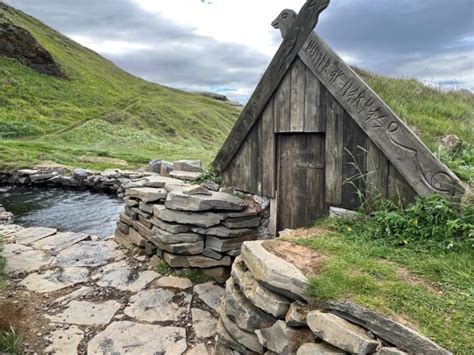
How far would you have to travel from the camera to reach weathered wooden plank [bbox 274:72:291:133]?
517cm

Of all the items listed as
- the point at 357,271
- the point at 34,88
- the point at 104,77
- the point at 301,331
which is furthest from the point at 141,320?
the point at 104,77

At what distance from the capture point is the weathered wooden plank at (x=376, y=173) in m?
4.16

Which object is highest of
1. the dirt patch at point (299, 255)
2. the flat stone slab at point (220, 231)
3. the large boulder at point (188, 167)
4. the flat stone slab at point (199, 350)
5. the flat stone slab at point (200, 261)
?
the large boulder at point (188, 167)

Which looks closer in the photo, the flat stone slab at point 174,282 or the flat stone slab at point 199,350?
the flat stone slab at point 199,350

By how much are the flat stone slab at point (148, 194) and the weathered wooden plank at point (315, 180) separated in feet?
8.73

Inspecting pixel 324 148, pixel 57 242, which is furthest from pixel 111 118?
pixel 324 148

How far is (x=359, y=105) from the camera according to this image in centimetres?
421

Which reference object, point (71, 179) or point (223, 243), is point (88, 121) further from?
point (223, 243)

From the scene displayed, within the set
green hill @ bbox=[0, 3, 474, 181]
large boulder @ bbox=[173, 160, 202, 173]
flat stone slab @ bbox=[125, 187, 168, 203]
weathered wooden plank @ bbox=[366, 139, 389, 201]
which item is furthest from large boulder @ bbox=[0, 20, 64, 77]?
weathered wooden plank @ bbox=[366, 139, 389, 201]

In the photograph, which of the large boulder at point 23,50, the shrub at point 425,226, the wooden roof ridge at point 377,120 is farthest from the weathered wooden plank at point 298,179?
the large boulder at point 23,50

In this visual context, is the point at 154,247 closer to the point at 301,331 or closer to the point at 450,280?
the point at 301,331

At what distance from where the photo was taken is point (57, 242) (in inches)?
291

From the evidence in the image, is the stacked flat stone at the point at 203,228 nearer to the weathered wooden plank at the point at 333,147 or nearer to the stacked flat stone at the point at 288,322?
the weathered wooden plank at the point at 333,147

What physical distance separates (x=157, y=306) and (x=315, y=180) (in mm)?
2793
